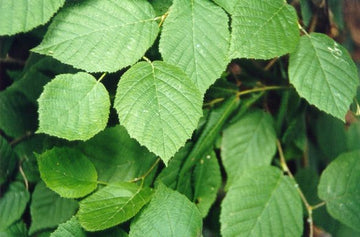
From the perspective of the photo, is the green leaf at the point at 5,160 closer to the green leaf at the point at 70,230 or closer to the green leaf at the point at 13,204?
the green leaf at the point at 13,204

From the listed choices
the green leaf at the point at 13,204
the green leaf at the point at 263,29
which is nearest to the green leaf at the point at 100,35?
the green leaf at the point at 263,29

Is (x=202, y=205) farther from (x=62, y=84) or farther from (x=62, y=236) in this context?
(x=62, y=84)

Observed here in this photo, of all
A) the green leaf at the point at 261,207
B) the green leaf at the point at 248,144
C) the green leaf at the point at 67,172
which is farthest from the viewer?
the green leaf at the point at 248,144

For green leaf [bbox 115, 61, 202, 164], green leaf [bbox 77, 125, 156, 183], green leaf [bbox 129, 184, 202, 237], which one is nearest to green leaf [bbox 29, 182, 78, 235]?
green leaf [bbox 77, 125, 156, 183]

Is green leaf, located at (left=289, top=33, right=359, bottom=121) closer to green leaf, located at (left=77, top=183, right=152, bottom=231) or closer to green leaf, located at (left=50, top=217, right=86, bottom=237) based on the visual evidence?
green leaf, located at (left=77, top=183, right=152, bottom=231)

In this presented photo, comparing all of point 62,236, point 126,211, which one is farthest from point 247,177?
point 62,236

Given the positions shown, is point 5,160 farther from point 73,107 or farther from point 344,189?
point 344,189
